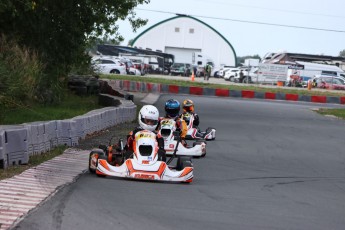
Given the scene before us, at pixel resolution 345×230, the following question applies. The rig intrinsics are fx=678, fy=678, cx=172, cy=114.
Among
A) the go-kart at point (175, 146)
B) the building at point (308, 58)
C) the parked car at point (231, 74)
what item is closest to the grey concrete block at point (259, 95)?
the parked car at point (231, 74)

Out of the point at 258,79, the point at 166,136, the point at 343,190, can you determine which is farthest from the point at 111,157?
the point at 258,79

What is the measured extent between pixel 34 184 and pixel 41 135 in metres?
2.45

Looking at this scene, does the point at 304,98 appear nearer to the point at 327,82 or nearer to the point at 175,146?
the point at 327,82

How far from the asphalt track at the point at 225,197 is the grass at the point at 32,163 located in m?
0.86

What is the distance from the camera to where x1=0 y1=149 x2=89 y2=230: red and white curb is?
244 inches

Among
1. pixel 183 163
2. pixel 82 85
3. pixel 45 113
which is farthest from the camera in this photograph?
pixel 82 85

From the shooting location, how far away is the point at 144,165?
8.75 m

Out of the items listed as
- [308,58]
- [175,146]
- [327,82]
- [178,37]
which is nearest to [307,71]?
[327,82]

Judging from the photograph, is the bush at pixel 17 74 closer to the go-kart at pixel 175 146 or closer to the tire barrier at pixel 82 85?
the go-kart at pixel 175 146

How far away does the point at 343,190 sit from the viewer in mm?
9117

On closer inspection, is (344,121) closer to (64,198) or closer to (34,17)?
(34,17)

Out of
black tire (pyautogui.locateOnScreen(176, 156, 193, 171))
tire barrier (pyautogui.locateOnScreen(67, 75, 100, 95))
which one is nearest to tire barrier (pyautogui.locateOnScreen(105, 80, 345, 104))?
tire barrier (pyautogui.locateOnScreen(67, 75, 100, 95))

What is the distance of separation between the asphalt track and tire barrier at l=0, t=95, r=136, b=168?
3.50 ft

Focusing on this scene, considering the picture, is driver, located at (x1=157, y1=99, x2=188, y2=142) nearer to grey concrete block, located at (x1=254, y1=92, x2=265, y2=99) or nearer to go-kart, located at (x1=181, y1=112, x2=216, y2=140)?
go-kart, located at (x1=181, y1=112, x2=216, y2=140)
